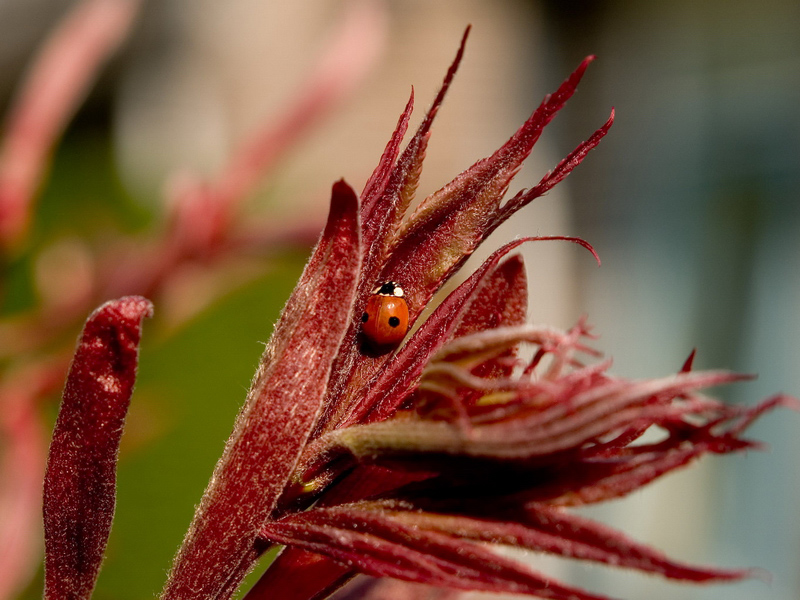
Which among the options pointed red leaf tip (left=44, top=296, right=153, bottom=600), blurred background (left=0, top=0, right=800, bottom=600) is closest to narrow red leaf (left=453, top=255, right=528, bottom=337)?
pointed red leaf tip (left=44, top=296, right=153, bottom=600)

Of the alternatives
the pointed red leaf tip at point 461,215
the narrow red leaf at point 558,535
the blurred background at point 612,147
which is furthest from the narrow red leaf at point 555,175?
the blurred background at point 612,147

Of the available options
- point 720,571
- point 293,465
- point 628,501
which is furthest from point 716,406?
point 628,501

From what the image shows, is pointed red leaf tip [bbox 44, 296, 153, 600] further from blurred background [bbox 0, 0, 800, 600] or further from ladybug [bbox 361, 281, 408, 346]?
blurred background [bbox 0, 0, 800, 600]

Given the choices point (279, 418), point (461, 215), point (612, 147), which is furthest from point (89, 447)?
point (612, 147)

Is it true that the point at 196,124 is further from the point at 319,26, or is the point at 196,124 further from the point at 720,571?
the point at 720,571

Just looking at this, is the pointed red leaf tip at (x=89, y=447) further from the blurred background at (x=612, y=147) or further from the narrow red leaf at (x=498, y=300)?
the blurred background at (x=612, y=147)

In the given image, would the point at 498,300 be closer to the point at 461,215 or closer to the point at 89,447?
the point at 461,215

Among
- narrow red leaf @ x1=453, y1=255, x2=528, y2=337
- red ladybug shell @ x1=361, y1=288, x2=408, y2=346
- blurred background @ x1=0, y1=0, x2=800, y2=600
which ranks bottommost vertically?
red ladybug shell @ x1=361, y1=288, x2=408, y2=346
